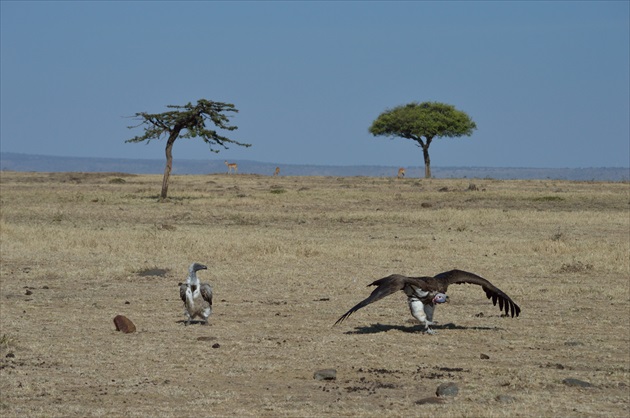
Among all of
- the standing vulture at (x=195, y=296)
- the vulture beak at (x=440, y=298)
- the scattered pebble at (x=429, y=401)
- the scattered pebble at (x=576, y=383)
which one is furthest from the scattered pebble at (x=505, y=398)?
the standing vulture at (x=195, y=296)

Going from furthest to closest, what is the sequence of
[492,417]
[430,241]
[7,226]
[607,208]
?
[607,208]
[7,226]
[430,241]
[492,417]

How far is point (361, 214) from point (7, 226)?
39.6ft

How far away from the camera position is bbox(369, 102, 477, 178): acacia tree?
8462 cm

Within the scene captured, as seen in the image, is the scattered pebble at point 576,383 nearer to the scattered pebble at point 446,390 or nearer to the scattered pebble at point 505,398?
the scattered pebble at point 505,398

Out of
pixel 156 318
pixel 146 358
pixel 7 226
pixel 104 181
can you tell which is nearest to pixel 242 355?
pixel 146 358

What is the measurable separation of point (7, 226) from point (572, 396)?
20.6 metres

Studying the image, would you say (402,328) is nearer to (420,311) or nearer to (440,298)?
(420,311)

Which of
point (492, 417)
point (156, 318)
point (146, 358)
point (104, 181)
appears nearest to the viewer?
point (492, 417)

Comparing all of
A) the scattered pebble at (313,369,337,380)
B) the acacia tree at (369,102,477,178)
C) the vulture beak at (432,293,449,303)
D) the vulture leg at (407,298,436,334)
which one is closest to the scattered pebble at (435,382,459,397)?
the scattered pebble at (313,369,337,380)

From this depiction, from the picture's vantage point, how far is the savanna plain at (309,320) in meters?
10.1

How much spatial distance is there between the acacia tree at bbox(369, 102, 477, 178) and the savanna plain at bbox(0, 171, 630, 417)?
51982 mm

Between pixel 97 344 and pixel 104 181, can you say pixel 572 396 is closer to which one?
pixel 97 344

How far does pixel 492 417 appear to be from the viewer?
9070 mm

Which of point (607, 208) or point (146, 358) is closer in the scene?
point (146, 358)
